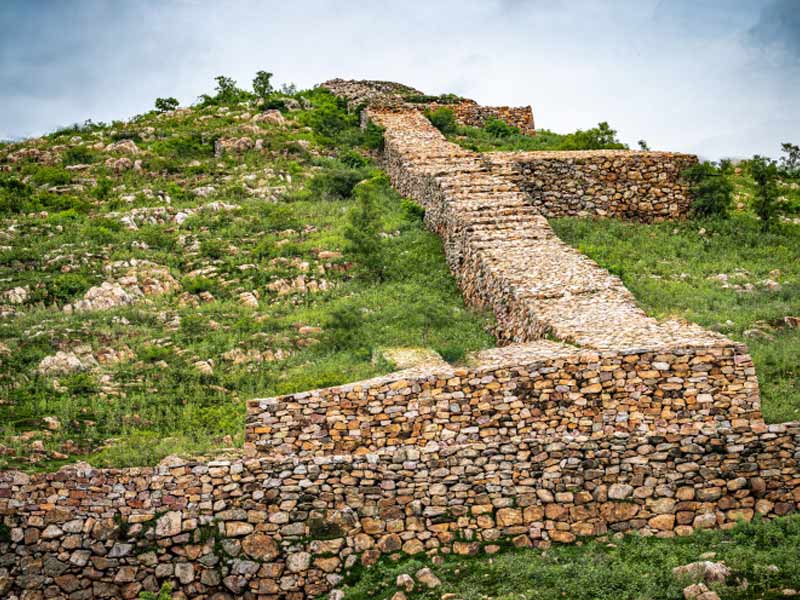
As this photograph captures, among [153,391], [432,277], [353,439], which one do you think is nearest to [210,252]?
[432,277]

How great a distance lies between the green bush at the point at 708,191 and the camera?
25750 millimetres

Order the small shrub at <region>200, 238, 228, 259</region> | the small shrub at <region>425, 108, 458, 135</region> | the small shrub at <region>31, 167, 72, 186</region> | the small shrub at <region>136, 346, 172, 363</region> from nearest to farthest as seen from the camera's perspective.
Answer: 1. the small shrub at <region>136, 346, 172, 363</region>
2. the small shrub at <region>200, 238, 228, 259</region>
3. the small shrub at <region>31, 167, 72, 186</region>
4. the small shrub at <region>425, 108, 458, 135</region>

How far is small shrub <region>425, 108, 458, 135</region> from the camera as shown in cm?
3500

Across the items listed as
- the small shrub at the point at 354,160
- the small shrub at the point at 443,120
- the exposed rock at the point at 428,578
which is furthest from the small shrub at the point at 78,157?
the exposed rock at the point at 428,578

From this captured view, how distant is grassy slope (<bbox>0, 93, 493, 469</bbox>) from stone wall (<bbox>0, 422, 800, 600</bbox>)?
140 centimetres

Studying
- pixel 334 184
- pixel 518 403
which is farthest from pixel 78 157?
pixel 518 403

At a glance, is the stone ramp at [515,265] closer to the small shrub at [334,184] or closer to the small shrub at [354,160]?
the small shrub at [334,184]

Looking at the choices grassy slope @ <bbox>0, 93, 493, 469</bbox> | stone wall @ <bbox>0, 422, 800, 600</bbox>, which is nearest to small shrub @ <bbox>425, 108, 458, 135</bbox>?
grassy slope @ <bbox>0, 93, 493, 469</bbox>

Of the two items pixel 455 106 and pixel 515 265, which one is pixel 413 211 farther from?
pixel 455 106

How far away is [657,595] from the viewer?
1062 centimetres

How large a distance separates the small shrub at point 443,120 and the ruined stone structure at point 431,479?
815 inches

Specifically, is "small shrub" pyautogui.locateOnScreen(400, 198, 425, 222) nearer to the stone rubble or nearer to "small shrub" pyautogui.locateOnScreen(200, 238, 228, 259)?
"small shrub" pyautogui.locateOnScreen(200, 238, 228, 259)

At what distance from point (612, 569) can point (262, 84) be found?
103ft

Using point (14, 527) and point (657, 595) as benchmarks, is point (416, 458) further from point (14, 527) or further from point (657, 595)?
point (14, 527)
